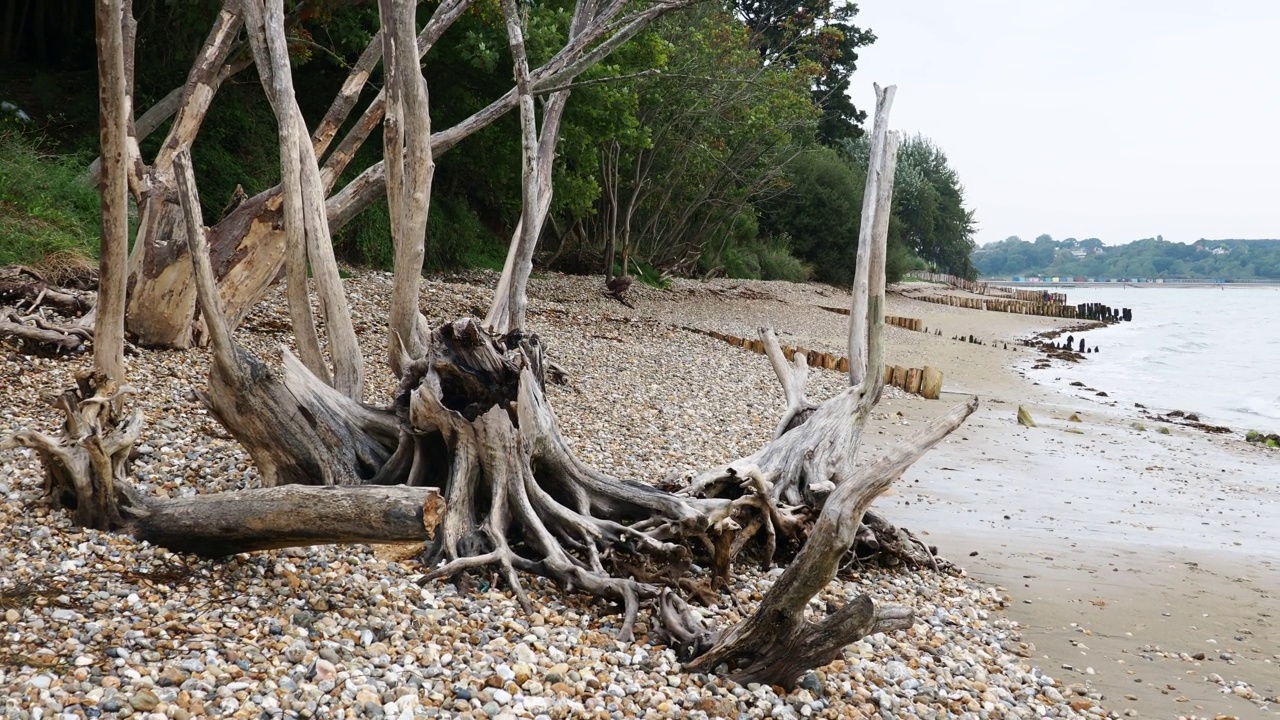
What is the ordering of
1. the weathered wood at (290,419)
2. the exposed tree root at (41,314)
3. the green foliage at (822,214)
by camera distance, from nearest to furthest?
1. the weathered wood at (290,419)
2. the exposed tree root at (41,314)
3. the green foliage at (822,214)

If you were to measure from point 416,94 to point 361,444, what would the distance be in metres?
2.22

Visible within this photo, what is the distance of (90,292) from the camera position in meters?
9.47

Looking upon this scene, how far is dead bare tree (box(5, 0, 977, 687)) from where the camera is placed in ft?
13.5

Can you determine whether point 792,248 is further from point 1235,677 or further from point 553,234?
point 1235,677

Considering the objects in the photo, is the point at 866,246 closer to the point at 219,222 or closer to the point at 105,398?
the point at 105,398

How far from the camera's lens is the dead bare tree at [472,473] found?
4105 mm

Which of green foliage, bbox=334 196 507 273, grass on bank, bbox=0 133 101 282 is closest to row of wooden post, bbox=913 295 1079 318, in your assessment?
green foliage, bbox=334 196 507 273

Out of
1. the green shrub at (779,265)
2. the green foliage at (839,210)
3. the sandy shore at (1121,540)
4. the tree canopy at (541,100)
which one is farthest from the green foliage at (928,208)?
the sandy shore at (1121,540)

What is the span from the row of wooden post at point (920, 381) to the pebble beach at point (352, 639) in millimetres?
7906

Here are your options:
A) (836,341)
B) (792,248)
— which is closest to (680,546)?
(836,341)

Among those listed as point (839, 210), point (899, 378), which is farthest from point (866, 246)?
point (839, 210)

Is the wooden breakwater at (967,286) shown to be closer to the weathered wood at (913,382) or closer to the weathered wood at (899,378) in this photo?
the weathered wood at (899,378)

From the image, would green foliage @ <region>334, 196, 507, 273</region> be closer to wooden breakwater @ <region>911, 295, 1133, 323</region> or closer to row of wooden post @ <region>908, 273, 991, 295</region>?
wooden breakwater @ <region>911, 295, 1133, 323</region>

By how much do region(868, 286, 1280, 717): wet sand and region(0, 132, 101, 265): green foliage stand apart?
8672 millimetres
